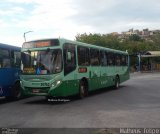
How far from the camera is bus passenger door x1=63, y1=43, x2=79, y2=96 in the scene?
17.9 m

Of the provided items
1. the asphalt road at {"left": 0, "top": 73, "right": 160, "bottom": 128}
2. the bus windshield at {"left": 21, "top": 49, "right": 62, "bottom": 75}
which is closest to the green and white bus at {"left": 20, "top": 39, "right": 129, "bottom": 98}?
the bus windshield at {"left": 21, "top": 49, "right": 62, "bottom": 75}

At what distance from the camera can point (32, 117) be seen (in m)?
13.2

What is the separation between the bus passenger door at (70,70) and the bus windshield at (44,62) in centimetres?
47

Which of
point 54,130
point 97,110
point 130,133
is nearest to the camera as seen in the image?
point 130,133

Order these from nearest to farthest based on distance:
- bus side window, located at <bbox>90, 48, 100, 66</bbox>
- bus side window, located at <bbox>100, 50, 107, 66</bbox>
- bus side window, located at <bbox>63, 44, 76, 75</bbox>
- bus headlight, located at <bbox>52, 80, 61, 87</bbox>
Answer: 1. bus headlight, located at <bbox>52, 80, 61, 87</bbox>
2. bus side window, located at <bbox>63, 44, 76, 75</bbox>
3. bus side window, located at <bbox>90, 48, 100, 66</bbox>
4. bus side window, located at <bbox>100, 50, 107, 66</bbox>

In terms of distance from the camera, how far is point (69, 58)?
18.4m

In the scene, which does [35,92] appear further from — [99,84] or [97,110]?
[99,84]

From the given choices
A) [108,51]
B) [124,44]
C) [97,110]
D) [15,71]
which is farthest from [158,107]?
[124,44]

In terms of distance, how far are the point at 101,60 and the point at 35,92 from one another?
7.33 metres

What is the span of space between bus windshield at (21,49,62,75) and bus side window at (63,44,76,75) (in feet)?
1.57

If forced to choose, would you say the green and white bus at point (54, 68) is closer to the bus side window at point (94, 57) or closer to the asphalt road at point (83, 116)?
the bus side window at point (94, 57)

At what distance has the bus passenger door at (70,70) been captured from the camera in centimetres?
1794

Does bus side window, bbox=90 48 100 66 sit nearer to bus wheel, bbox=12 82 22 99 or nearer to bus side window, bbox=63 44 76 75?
bus side window, bbox=63 44 76 75

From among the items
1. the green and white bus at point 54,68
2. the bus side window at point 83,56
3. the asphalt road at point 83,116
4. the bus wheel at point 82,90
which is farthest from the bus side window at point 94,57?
the asphalt road at point 83,116
